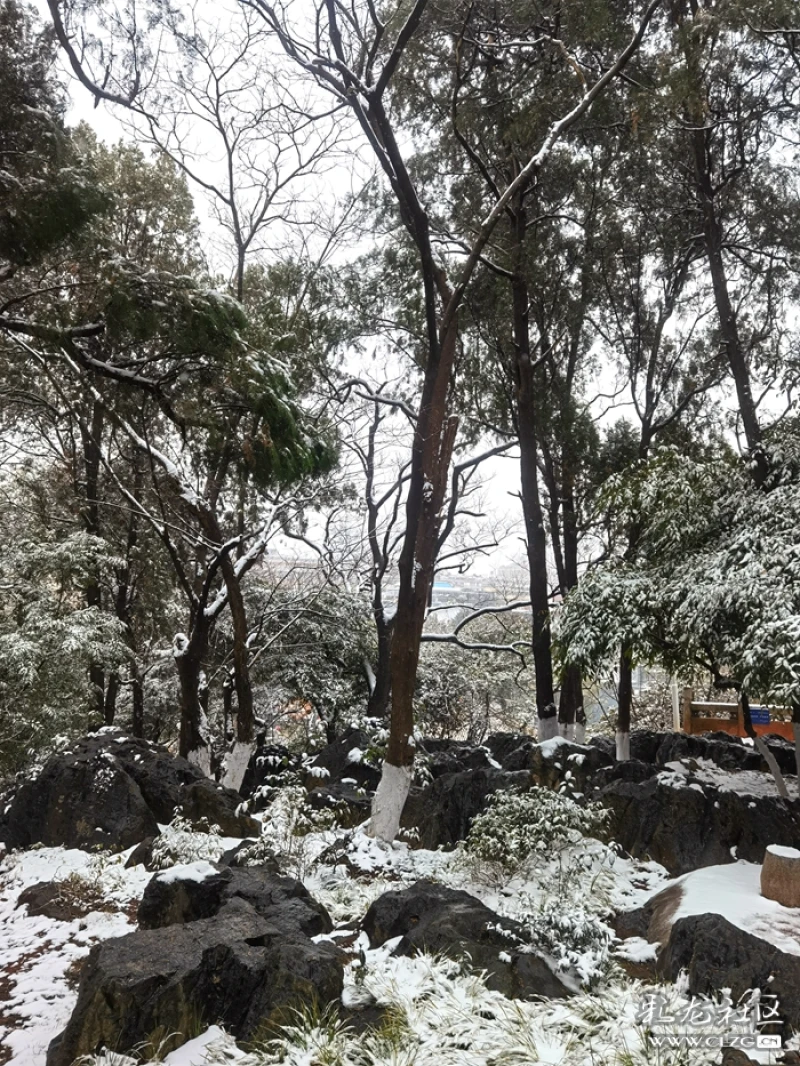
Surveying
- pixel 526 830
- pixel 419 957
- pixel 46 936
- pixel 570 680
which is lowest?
pixel 46 936

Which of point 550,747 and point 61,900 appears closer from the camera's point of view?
point 61,900

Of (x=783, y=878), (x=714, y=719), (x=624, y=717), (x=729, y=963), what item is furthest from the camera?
(x=714, y=719)

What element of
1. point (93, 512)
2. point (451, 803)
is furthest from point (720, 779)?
point (93, 512)

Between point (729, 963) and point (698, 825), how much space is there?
2.78 metres

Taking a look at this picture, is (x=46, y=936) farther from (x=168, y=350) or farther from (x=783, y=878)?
(x=783, y=878)

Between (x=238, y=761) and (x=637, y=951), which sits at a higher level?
(x=238, y=761)

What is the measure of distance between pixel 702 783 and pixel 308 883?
373cm

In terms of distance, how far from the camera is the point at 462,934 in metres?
3.68

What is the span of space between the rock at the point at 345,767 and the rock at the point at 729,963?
382cm

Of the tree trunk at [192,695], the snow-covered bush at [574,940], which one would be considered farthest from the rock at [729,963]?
the tree trunk at [192,695]

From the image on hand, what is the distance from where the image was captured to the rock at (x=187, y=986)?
2.84m

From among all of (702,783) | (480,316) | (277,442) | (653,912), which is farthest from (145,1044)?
(480,316)

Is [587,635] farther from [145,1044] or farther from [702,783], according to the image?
[145,1044]

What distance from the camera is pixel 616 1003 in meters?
3.16
